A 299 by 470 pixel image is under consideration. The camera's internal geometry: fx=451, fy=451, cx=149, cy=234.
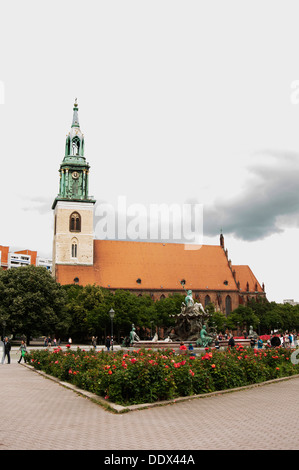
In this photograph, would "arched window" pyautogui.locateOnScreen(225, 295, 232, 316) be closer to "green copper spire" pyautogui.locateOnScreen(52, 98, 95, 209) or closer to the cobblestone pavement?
"green copper spire" pyautogui.locateOnScreen(52, 98, 95, 209)

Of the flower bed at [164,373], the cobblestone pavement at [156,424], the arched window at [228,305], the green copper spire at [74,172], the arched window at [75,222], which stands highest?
the green copper spire at [74,172]

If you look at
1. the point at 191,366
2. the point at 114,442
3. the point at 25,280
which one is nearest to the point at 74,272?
the point at 25,280

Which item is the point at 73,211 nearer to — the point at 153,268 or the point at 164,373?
the point at 153,268

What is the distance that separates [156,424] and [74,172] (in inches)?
2874

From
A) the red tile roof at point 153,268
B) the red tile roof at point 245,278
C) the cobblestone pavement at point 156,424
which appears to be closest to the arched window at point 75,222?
the red tile roof at point 153,268

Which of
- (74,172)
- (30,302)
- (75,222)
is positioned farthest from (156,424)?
(74,172)

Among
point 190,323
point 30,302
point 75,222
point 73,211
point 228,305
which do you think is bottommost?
point 190,323

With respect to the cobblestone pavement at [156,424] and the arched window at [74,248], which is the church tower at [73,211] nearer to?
the arched window at [74,248]

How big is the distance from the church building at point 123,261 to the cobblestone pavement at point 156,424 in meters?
63.1

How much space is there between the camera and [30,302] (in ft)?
170

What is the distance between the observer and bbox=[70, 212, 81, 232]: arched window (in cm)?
7799

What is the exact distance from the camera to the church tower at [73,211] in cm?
7688

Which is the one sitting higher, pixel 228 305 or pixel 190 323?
pixel 228 305

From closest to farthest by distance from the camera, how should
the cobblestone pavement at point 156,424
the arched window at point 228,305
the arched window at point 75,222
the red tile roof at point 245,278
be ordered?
the cobblestone pavement at point 156,424, the arched window at point 75,222, the arched window at point 228,305, the red tile roof at point 245,278
